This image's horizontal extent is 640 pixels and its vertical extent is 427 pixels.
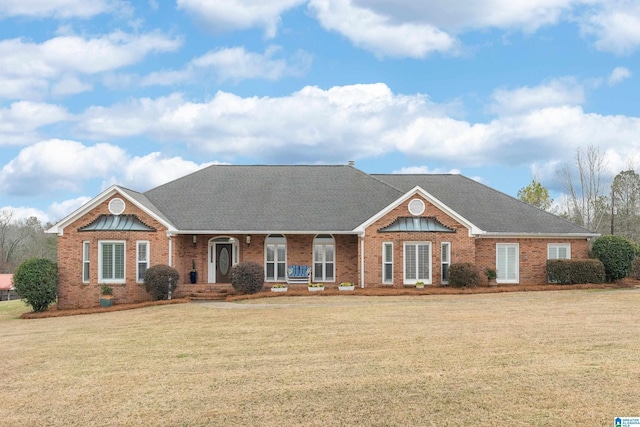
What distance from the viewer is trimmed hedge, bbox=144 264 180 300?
26297 millimetres

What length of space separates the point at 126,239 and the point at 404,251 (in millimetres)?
12975

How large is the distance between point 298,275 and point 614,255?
15921 millimetres

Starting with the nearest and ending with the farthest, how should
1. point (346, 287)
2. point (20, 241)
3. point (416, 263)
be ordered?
point (346, 287), point (416, 263), point (20, 241)

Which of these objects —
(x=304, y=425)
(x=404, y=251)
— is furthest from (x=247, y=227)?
(x=304, y=425)

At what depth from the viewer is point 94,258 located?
2734 centimetres

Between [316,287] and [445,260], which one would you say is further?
[445,260]

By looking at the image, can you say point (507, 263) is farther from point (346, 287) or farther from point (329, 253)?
point (329, 253)

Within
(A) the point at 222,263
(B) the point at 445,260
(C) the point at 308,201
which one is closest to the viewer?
(B) the point at 445,260

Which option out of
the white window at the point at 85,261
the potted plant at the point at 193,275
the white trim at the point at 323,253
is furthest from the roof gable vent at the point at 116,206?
the white trim at the point at 323,253

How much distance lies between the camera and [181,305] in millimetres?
25234

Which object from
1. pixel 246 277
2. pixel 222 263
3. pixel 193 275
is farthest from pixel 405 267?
pixel 193 275

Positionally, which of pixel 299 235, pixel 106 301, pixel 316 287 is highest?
pixel 299 235

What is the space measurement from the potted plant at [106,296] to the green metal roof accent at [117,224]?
8.92 ft

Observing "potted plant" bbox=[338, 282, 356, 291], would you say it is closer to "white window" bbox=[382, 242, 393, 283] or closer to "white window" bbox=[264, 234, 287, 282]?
"white window" bbox=[382, 242, 393, 283]
